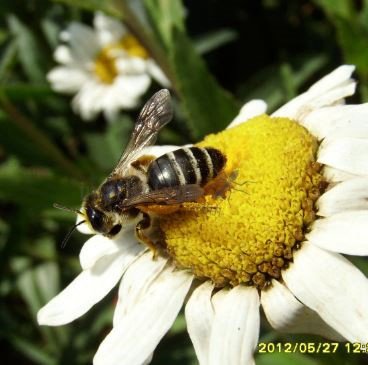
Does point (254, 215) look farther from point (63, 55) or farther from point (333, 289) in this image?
point (63, 55)

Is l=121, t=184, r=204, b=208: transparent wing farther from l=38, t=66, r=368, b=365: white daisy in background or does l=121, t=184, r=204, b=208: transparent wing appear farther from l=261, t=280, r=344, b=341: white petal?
l=261, t=280, r=344, b=341: white petal

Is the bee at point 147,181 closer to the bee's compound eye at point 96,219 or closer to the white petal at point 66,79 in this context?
the bee's compound eye at point 96,219

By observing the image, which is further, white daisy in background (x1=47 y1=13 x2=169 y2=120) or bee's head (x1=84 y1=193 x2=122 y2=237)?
white daisy in background (x1=47 y1=13 x2=169 y2=120)

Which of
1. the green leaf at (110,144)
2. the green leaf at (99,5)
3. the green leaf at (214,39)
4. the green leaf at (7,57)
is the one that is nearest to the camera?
the green leaf at (99,5)

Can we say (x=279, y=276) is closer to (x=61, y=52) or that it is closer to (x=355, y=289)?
(x=355, y=289)

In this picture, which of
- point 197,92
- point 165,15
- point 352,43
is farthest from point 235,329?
point 165,15

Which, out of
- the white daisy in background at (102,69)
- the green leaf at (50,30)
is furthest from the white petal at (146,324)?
the green leaf at (50,30)

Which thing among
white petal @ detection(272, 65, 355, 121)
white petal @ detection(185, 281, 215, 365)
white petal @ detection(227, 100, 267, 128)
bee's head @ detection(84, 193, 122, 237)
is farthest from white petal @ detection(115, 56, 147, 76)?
white petal @ detection(185, 281, 215, 365)
